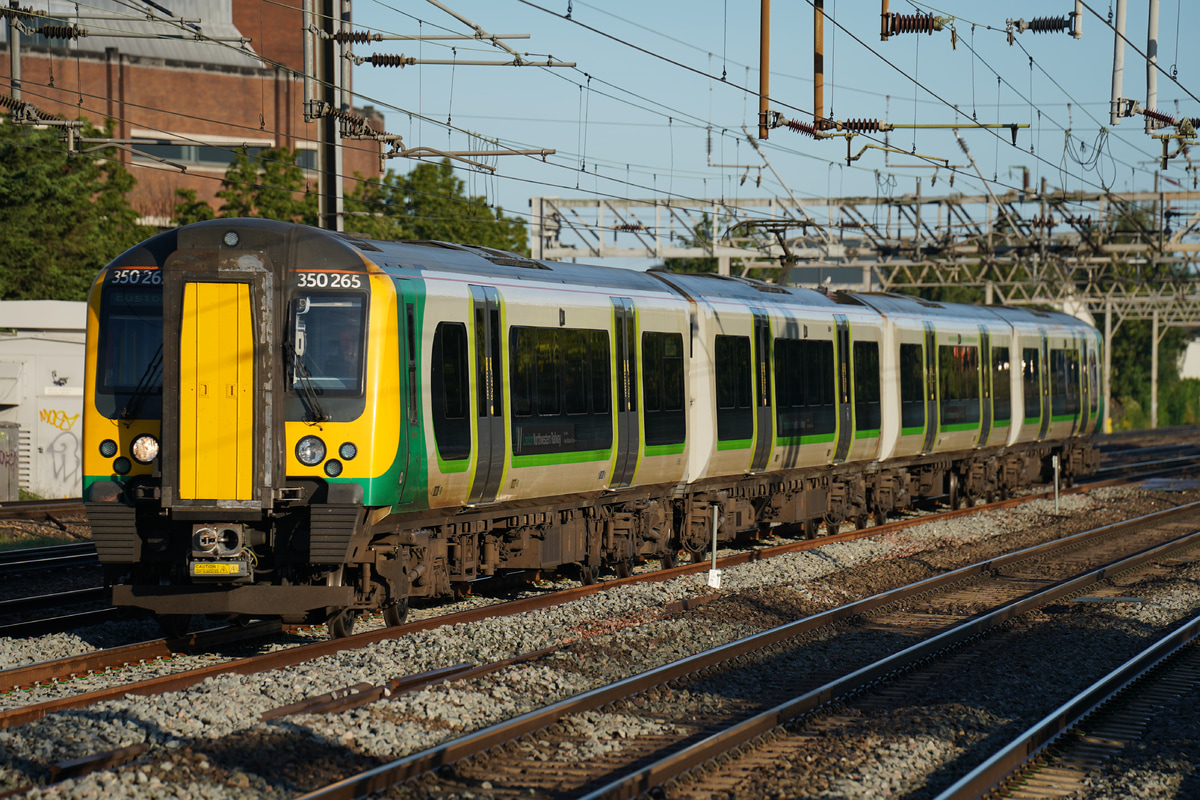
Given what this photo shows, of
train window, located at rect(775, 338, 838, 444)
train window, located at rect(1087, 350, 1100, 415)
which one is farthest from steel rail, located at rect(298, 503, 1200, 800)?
train window, located at rect(1087, 350, 1100, 415)

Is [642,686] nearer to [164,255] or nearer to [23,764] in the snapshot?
[23,764]

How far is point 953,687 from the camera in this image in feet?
35.7

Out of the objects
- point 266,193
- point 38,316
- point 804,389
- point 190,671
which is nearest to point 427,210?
point 266,193

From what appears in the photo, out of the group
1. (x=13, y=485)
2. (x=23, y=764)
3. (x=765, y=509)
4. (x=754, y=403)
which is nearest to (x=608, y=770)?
(x=23, y=764)

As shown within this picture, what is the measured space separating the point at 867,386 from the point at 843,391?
980 mm

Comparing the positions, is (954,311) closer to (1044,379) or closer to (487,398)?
(1044,379)

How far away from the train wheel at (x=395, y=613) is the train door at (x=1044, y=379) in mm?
20203

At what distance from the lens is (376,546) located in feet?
39.2

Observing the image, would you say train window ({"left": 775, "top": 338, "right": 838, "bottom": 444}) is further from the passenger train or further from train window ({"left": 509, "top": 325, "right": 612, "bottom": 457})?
train window ({"left": 509, "top": 325, "right": 612, "bottom": 457})

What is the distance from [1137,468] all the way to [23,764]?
36210 millimetres

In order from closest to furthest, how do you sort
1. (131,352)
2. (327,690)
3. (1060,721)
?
1. (1060,721)
2. (327,690)
3. (131,352)

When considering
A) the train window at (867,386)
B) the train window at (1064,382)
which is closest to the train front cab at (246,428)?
the train window at (867,386)

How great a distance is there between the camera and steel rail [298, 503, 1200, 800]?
759 cm

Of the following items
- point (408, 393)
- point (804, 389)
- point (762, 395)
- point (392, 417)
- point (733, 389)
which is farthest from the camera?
point (804, 389)
